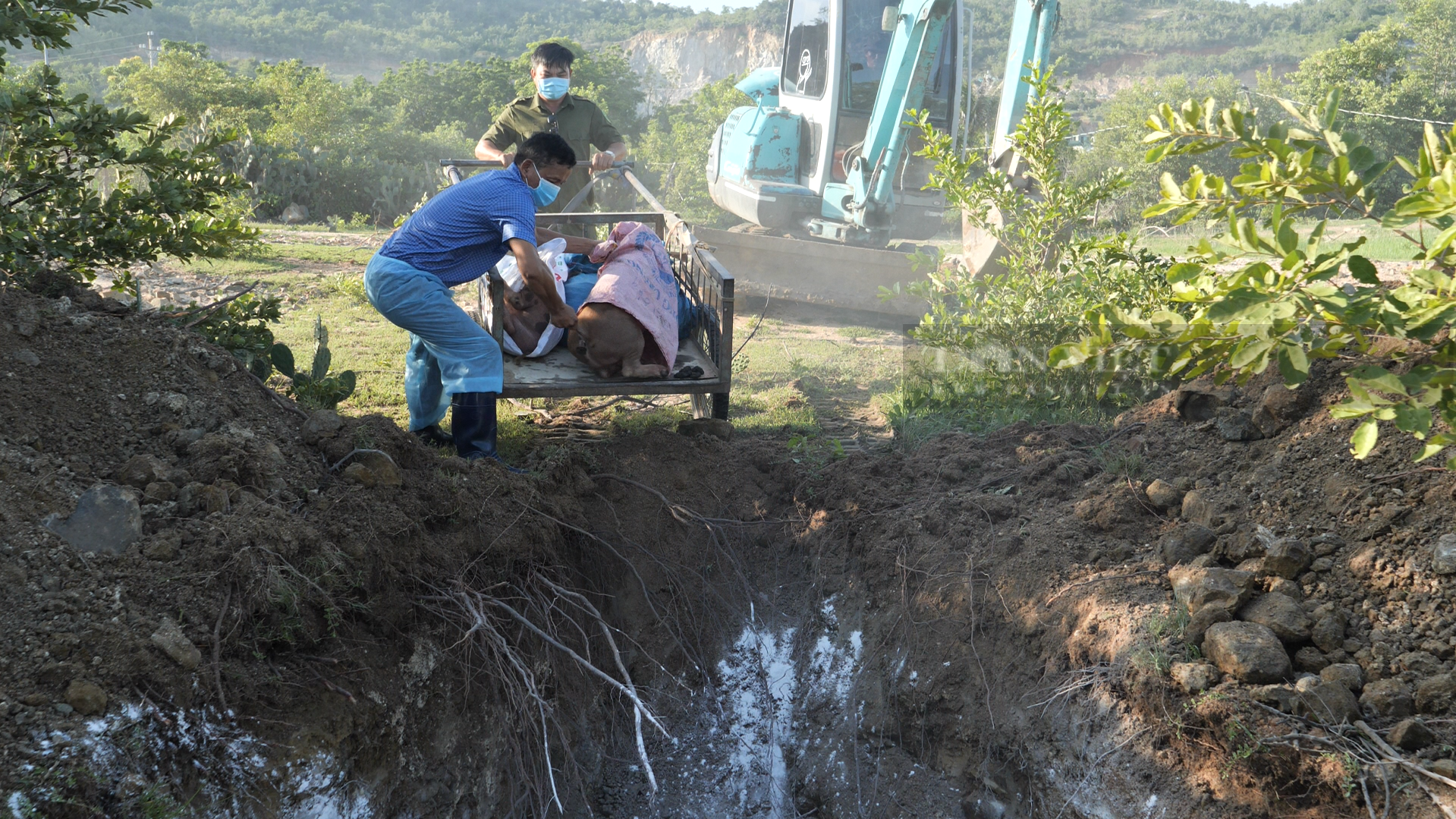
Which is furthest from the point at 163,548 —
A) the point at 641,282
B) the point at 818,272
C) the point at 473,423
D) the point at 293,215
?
the point at 293,215

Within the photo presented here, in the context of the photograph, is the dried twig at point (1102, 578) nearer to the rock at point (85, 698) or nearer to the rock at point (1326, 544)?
the rock at point (1326, 544)

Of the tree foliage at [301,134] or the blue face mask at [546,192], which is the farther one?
the tree foliage at [301,134]

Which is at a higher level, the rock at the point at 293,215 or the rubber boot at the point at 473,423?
the rock at the point at 293,215

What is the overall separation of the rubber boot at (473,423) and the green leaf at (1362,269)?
3211 millimetres

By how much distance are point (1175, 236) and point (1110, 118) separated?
473 inches

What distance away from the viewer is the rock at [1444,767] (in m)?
2.31

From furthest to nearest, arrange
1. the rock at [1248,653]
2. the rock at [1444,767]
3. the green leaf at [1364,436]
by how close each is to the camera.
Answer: the rock at [1248,653]
the rock at [1444,767]
the green leaf at [1364,436]

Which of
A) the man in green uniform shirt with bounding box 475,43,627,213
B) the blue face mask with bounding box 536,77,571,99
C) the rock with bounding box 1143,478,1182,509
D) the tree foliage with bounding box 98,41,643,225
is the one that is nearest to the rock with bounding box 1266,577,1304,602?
the rock with bounding box 1143,478,1182,509

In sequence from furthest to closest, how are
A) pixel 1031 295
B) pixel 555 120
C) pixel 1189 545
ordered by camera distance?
pixel 555 120 < pixel 1031 295 < pixel 1189 545

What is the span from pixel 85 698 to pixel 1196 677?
2.93m

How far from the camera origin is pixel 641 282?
4625mm

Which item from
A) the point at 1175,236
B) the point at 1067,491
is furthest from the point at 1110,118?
the point at 1067,491

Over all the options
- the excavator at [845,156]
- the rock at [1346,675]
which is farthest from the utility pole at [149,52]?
the rock at [1346,675]

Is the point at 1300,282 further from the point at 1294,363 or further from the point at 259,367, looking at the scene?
the point at 259,367
